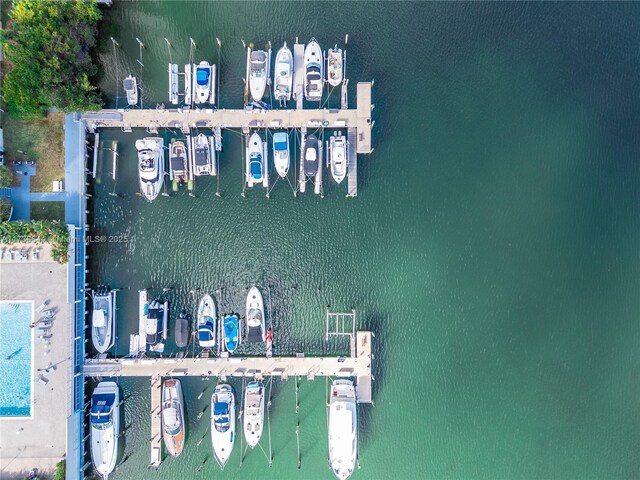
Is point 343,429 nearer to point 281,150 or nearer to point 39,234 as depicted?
point 281,150

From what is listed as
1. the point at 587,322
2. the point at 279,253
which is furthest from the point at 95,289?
the point at 587,322

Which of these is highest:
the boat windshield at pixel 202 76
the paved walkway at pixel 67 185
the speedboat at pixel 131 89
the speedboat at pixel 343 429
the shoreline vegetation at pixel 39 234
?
the boat windshield at pixel 202 76

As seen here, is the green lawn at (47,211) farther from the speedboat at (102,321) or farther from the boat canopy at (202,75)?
the boat canopy at (202,75)

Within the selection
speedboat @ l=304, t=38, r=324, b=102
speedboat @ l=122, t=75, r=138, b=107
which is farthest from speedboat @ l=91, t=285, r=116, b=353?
speedboat @ l=304, t=38, r=324, b=102

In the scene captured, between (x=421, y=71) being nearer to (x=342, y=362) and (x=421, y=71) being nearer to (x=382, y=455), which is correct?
(x=342, y=362)

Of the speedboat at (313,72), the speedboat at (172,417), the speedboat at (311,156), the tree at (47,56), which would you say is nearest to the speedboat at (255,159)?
the speedboat at (311,156)

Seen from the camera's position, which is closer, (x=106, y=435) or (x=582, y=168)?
(x=106, y=435)

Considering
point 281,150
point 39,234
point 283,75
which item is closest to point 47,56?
point 39,234
